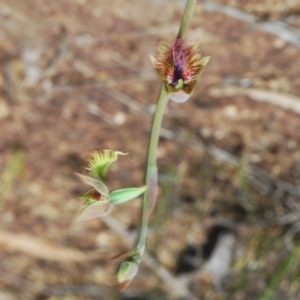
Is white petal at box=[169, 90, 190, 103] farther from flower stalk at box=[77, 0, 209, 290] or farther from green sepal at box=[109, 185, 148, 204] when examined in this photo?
green sepal at box=[109, 185, 148, 204]

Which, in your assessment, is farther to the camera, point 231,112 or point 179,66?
point 231,112

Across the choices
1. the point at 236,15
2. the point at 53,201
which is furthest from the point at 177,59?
the point at 53,201

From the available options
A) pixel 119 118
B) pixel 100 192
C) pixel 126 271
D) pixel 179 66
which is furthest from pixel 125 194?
pixel 119 118

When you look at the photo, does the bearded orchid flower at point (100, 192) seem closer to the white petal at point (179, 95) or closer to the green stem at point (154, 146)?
the green stem at point (154, 146)

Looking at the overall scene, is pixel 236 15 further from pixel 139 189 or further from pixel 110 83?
pixel 139 189

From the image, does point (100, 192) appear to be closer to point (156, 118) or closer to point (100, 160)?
point (100, 160)

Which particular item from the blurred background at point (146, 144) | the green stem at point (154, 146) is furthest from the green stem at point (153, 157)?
the blurred background at point (146, 144)

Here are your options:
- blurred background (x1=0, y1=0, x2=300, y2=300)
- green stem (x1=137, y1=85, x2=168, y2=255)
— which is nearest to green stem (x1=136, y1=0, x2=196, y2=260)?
green stem (x1=137, y1=85, x2=168, y2=255)
